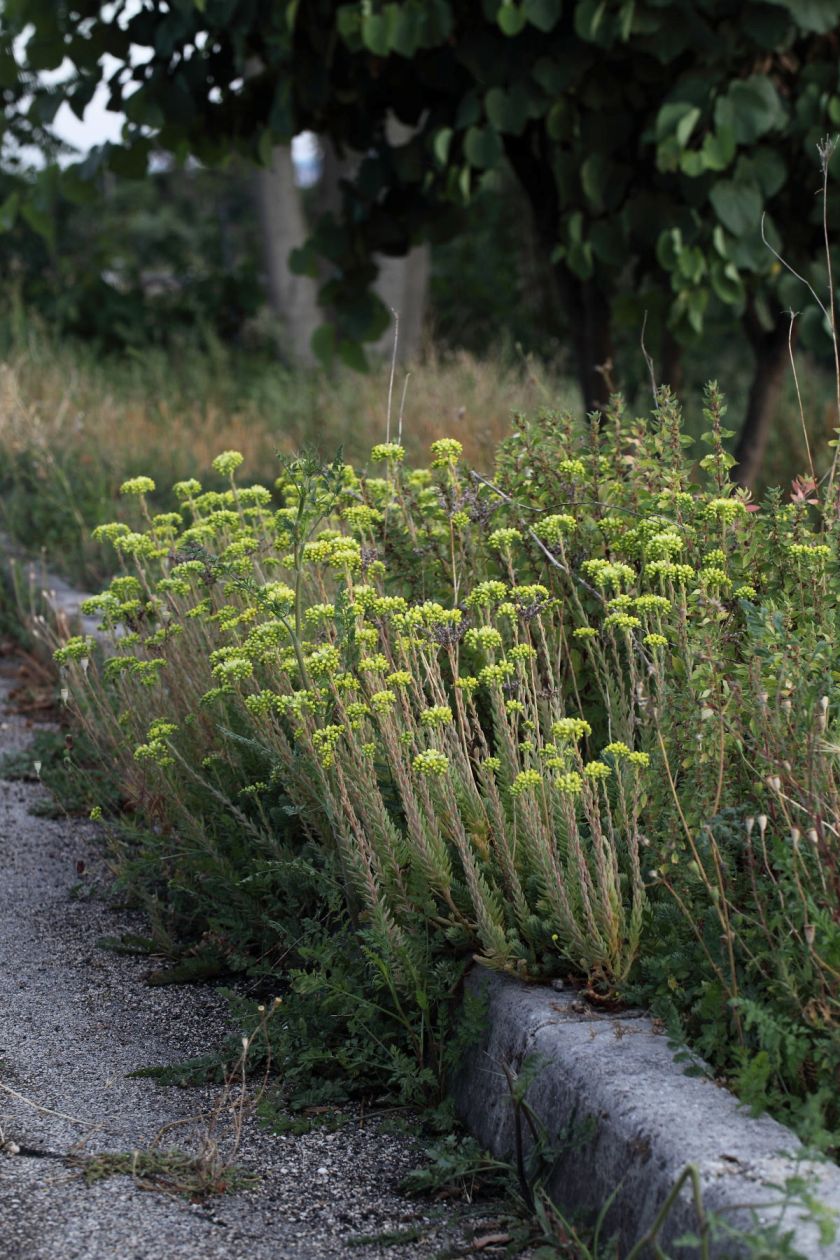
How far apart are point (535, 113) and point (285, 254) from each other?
7075mm

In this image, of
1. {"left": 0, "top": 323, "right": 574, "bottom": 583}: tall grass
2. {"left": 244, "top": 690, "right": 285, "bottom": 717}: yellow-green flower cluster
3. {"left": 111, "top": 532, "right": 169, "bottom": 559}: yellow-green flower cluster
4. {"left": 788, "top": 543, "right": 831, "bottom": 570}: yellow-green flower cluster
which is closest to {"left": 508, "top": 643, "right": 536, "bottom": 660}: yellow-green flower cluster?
{"left": 244, "top": 690, "right": 285, "bottom": 717}: yellow-green flower cluster

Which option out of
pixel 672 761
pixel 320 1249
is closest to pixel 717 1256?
pixel 320 1249

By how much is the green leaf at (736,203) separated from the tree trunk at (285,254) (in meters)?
6.85

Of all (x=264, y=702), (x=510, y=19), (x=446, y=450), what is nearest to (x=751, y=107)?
(x=510, y=19)

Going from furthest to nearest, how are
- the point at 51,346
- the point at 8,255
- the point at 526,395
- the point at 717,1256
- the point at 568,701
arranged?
the point at 8,255, the point at 51,346, the point at 526,395, the point at 568,701, the point at 717,1256

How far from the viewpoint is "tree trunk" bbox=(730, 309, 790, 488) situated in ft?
24.4

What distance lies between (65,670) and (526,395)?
4.77 meters

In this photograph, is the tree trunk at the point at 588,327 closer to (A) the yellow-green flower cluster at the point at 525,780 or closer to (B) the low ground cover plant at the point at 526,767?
(B) the low ground cover plant at the point at 526,767

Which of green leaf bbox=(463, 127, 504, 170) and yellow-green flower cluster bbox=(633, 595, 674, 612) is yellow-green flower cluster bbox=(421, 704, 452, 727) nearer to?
yellow-green flower cluster bbox=(633, 595, 674, 612)

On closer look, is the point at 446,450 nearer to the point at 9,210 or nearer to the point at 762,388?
the point at 762,388

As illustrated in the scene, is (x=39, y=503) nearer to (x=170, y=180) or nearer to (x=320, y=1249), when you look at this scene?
(x=320, y=1249)

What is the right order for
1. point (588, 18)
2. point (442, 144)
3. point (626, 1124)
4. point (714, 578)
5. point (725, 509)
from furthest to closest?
point (442, 144) → point (588, 18) → point (725, 509) → point (714, 578) → point (626, 1124)

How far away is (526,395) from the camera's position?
870 centimetres

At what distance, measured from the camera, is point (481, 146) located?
627 centimetres
